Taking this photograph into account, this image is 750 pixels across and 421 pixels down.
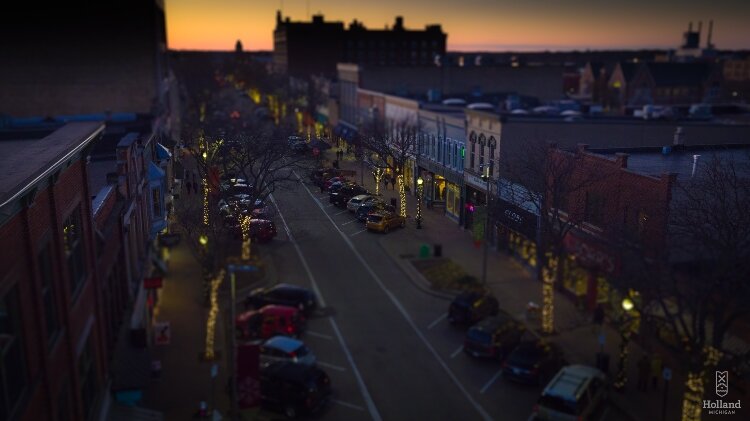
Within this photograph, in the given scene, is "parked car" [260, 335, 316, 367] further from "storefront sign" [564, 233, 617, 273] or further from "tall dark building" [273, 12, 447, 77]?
"tall dark building" [273, 12, 447, 77]

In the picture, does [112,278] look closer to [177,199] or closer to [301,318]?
[301,318]

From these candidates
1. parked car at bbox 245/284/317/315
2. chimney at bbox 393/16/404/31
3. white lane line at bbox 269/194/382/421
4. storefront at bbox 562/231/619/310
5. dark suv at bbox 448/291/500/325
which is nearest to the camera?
white lane line at bbox 269/194/382/421

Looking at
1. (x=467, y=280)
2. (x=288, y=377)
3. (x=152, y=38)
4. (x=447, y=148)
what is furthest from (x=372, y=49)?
(x=288, y=377)

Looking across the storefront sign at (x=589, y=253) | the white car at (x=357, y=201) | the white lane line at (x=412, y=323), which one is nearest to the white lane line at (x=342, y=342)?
the white lane line at (x=412, y=323)

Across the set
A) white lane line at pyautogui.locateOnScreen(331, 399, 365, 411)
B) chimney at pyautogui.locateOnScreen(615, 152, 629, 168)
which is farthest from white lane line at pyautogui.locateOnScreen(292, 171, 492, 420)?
chimney at pyautogui.locateOnScreen(615, 152, 629, 168)

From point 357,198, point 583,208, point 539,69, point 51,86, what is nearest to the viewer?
point 583,208

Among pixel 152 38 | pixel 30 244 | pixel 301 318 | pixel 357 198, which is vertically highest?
pixel 152 38

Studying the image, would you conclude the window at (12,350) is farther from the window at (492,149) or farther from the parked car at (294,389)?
the window at (492,149)
